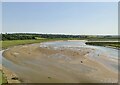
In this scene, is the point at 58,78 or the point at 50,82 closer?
the point at 50,82

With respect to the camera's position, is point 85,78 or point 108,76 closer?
point 85,78

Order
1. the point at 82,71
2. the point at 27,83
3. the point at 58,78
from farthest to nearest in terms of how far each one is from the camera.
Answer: the point at 82,71 < the point at 58,78 < the point at 27,83

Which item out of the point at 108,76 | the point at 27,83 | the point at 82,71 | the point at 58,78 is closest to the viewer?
the point at 27,83

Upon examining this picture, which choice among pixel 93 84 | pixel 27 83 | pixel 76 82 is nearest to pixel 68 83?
pixel 76 82

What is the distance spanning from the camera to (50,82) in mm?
19969

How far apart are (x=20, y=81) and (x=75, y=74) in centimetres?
664

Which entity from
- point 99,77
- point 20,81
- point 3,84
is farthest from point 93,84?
point 3,84

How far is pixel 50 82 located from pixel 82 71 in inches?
265

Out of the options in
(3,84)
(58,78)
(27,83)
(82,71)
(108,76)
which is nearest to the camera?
(3,84)

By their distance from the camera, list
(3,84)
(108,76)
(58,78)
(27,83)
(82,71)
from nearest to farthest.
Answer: (3,84) < (27,83) < (58,78) < (108,76) < (82,71)

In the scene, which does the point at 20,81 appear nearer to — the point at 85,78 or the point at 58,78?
the point at 58,78

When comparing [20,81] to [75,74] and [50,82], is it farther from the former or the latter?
[75,74]

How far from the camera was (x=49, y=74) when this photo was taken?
77.2ft

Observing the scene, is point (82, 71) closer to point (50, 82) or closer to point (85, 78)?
point (85, 78)
